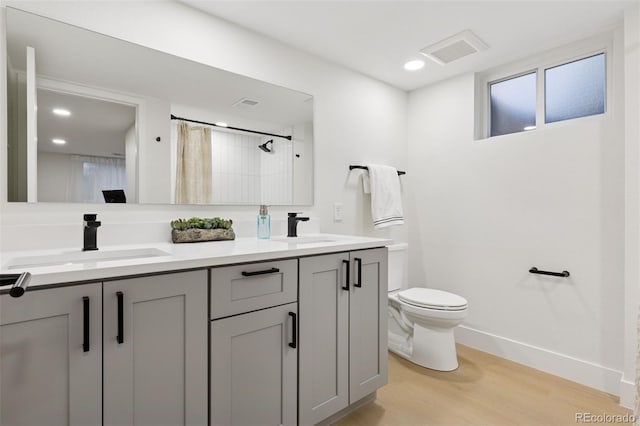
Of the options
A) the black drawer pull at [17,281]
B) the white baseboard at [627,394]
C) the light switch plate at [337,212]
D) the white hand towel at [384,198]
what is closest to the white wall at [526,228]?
the white baseboard at [627,394]

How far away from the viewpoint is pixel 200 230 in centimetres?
170

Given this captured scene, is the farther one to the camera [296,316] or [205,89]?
[205,89]

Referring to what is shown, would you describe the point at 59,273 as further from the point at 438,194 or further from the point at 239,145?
the point at 438,194

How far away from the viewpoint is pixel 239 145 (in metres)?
1.98

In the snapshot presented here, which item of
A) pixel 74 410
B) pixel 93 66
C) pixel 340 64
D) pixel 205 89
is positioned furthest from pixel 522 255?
pixel 93 66

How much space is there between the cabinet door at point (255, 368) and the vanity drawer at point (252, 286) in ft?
0.12

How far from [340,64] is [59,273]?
219cm

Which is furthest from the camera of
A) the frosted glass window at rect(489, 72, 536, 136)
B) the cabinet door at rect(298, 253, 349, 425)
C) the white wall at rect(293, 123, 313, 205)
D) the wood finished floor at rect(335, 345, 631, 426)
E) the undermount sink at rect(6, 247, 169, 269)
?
the frosted glass window at rect(489, 72, 536, 136)

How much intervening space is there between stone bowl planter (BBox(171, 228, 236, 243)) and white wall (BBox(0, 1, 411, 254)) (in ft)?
0.43

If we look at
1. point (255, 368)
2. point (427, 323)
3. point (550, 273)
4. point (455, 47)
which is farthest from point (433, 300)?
point (455, 47)

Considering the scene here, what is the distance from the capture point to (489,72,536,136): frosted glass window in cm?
242

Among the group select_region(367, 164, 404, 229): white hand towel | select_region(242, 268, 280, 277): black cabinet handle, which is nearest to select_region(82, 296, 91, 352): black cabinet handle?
select_region(242, 268, 280, 277): black cabinet handle

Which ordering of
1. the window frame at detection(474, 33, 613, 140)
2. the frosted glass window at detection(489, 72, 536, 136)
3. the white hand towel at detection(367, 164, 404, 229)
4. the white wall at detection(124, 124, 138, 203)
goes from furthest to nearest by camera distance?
1. the white hand towel at detection(367, 164, 404, 229)
2. the frosted glass window at detection(489, 72, 536, 136)
3. the window frame at detection(474, 33, 613, 140)
4. the white wall at detection(124, 124, 138, 203)

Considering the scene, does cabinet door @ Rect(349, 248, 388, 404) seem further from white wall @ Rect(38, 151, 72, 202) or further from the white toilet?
white wall @ Rect(38, 151, 72, 202)
